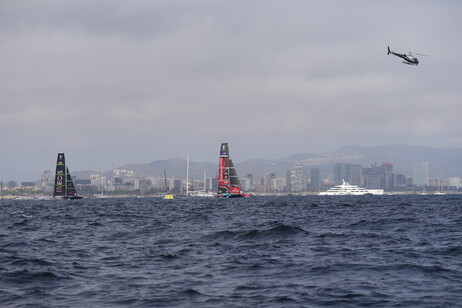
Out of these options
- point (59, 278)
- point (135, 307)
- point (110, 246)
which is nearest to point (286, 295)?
point (135, 307)

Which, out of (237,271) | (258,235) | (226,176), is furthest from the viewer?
A: (226,176)

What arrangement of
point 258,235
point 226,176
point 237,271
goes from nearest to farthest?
1. point 237,271
2. point 258,235
3. point 226,176

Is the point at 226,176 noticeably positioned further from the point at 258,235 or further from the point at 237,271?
the point at 237,271

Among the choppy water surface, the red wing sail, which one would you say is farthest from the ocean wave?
the red wing sail

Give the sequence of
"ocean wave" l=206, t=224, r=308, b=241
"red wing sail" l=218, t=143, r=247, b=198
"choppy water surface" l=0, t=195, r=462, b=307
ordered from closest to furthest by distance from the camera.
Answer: "choppy water surface" l=0, t=195, r=462, b=307 → "ocean wave" l=206, t=224, r=308, b=241 → "red wing sail" l=218, t=143, r=247, b=198

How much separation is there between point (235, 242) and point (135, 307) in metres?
16.3

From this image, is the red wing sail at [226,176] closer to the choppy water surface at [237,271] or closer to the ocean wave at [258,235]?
the ocean wave at [258,235]

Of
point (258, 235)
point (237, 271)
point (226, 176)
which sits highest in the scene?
point (226, 176)

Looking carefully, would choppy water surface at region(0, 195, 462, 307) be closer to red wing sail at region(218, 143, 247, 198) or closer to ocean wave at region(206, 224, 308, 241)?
ocean wave at region(206, 224, 308, 241)

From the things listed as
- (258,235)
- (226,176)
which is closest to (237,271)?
(258,235)

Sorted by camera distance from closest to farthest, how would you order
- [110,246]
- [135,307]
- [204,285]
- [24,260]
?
1. [135,307]
2. [204,285]
3. [24,260]
4. [110,246]

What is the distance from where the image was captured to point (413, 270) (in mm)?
21812

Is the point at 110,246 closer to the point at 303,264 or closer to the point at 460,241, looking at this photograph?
the point at 303,264

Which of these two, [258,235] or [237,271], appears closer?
[237,271]
